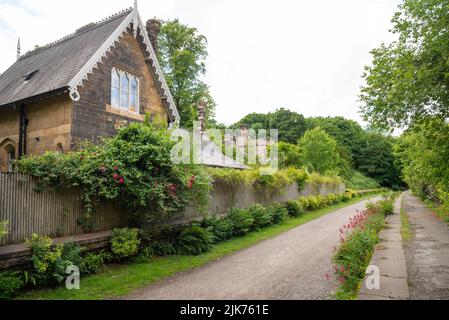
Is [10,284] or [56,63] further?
[56,63]

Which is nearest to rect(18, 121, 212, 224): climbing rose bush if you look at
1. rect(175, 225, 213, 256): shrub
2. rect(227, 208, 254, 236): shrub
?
rect(175, 225, 213, 256): shrub

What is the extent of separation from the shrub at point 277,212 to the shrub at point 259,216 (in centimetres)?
106

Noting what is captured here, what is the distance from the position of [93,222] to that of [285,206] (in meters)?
13.3

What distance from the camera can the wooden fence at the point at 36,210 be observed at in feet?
24.2

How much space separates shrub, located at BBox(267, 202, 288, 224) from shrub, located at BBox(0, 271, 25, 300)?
12.4 m

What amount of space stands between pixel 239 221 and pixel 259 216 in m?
1.97

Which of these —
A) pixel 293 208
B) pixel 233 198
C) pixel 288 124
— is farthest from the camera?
pixel 288 124

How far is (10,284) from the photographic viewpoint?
6.27m

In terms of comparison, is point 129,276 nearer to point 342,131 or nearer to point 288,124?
point 288,124

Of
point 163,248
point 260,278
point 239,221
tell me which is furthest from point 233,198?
point 260,278

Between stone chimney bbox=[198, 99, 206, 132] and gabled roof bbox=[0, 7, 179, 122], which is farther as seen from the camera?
stone chimney bbox=[198, 99, 206, 132]

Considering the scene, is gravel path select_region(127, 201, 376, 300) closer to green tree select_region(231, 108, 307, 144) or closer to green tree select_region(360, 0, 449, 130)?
green tree select_region(360, 0, 449, 130)

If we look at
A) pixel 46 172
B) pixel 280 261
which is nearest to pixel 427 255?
pixel 280 261

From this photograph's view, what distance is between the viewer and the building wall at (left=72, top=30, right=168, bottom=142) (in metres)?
13.6
